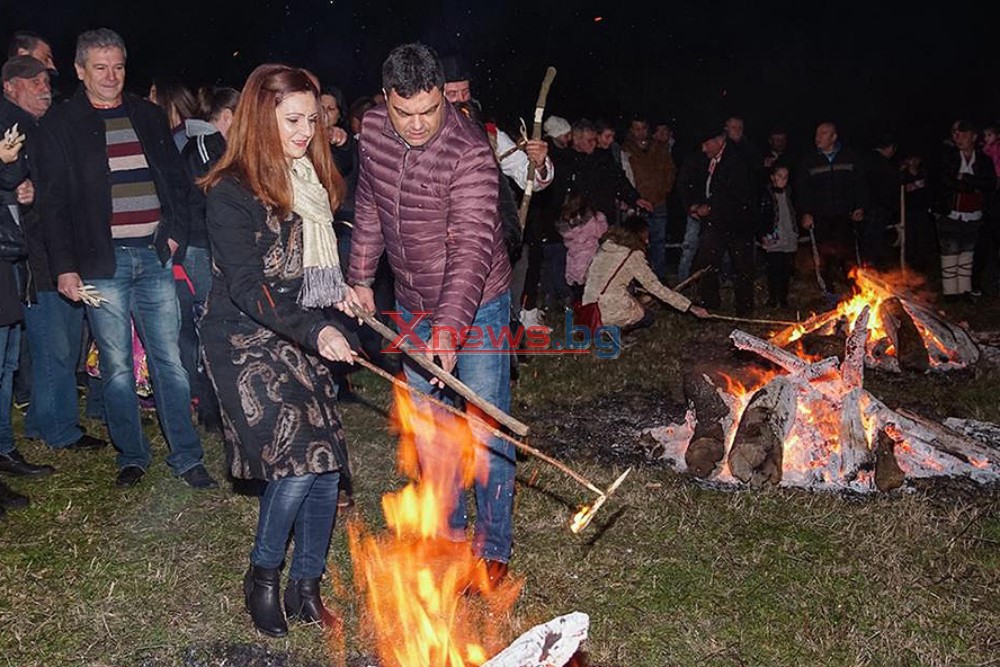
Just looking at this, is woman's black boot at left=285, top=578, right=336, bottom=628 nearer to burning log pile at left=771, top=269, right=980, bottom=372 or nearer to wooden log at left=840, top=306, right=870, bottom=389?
wooden log at left=840, top=306, right=870, bottom=389

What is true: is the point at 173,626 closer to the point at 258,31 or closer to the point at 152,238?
the point at 152,238

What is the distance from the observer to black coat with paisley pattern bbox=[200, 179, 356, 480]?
12.8 feet

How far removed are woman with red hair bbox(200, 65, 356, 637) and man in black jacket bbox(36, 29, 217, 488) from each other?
6.83 feet

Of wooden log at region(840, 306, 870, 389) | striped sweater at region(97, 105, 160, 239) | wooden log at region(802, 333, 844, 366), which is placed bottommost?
wooden log at region(802, 333, 844, 366)

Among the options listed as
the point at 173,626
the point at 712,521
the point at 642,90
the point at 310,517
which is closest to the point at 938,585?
the point at 712,521

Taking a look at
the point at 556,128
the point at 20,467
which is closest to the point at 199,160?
the point at 20,467

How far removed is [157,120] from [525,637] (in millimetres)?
4332

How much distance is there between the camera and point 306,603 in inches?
175

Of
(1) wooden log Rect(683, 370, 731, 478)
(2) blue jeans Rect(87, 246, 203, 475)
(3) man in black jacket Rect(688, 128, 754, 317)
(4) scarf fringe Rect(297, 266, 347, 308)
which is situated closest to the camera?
(4) scarf fringe Rect(297, 266, 347, 308)

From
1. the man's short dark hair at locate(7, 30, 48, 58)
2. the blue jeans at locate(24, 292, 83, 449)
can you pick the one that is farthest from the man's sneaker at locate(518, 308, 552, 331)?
the man's short dark hair at locate(7, 30, 48, 58)

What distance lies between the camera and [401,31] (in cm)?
2459

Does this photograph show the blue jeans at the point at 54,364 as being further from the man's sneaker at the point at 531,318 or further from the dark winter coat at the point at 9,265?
the man's sneaker at the point at 531,318

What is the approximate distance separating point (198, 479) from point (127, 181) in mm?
1996

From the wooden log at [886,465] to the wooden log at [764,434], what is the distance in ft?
1.98
